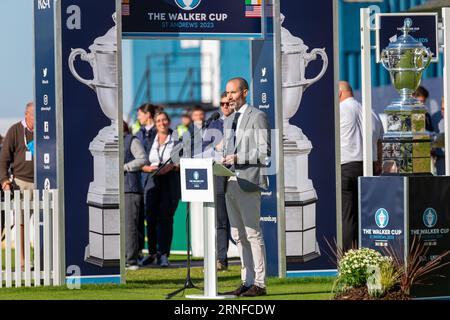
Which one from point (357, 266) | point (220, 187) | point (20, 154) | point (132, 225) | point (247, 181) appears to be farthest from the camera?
point (132, 225)

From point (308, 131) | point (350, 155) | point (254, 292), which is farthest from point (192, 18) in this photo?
point (254, 292)

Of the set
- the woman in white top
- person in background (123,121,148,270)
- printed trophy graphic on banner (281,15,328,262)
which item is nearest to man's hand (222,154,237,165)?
printed trophy graphic on banner (281,15,328,262)

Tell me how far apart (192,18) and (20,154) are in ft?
11.4

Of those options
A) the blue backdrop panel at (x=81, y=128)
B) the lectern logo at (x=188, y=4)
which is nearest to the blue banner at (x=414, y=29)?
the lectern logo at (x=188, y=4)

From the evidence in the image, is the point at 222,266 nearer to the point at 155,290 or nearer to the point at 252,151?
the point at 155,290

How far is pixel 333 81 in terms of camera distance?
1473cm

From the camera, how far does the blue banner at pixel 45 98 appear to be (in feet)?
47.4

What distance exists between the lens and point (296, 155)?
1462cm

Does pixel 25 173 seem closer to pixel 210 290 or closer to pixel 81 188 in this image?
pixel 81 188

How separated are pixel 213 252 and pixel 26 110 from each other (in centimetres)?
507

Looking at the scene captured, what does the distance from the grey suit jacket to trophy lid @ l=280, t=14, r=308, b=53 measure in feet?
6.14

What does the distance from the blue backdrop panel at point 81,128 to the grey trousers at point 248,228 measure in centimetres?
176

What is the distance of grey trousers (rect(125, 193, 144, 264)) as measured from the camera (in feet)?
55.7
